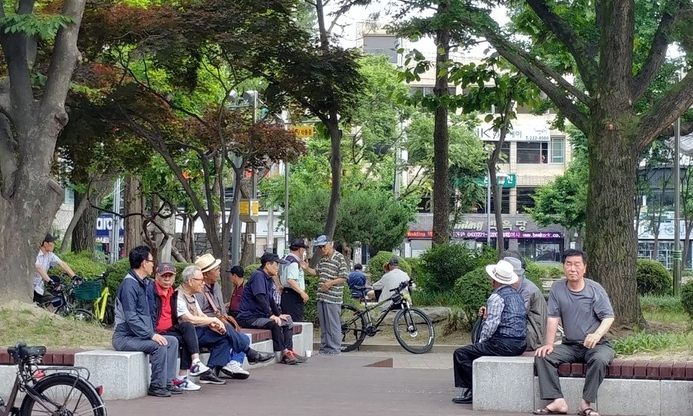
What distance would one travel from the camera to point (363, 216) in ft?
172

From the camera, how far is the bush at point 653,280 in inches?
1266

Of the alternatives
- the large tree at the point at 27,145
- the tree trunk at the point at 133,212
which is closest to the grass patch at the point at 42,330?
the large tree at the point at 27,145

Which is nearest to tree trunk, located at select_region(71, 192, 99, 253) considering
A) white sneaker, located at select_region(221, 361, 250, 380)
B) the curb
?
the curb

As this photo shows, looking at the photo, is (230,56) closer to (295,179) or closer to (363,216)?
(363,216)

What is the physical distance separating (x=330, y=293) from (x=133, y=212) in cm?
1916

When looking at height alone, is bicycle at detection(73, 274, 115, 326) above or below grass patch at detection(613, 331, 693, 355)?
below

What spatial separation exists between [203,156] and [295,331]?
23.7 feet

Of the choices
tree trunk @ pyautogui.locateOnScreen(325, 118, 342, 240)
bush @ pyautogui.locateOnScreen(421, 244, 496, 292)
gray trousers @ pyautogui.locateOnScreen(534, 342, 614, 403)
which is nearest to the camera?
gray trousers @ pyautogui.locateOnScreen(534, 342, 614, 403)

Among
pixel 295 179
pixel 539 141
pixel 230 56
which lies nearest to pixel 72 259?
pixel 230 56

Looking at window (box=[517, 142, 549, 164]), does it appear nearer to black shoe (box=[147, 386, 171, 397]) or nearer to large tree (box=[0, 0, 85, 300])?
large tree (box=[0, 0, 85, 300])

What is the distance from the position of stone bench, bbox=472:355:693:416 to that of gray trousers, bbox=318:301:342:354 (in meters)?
7.31

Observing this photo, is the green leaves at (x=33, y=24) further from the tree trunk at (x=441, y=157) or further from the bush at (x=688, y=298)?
the tree trunk at (x=441, y=157)

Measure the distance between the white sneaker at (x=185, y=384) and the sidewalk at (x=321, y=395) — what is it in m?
0.08

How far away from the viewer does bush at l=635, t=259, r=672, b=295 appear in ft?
105
